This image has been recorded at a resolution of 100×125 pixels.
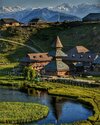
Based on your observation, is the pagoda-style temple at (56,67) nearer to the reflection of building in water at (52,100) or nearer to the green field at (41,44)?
the green field at (41,44)

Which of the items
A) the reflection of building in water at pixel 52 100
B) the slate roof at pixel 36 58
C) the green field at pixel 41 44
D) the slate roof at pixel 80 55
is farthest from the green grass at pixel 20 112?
the slate roof at pixel 80 55

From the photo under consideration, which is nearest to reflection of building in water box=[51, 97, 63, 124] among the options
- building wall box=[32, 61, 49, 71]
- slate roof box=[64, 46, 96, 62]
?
building wall box=[32, 61, 49, 71]

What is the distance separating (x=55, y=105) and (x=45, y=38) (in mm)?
93453

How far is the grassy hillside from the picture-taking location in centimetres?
17125

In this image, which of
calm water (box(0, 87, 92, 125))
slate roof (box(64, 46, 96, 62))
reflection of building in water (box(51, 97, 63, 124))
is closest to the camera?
calm water (box(0, 87, 92, 125))

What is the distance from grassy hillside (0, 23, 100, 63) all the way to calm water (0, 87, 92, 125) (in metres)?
54.6

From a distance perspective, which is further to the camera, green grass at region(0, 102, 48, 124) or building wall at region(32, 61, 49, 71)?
building wall at region(32, 61, 49, 71)

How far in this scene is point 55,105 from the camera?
98062mm

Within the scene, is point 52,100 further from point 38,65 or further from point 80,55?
point 80,55

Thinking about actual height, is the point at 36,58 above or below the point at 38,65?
above

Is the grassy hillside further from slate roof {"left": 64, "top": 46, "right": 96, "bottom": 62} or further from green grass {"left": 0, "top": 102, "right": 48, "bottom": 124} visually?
green grass {"left": 0, "top": 102, "right": 48, "bottom": 124}

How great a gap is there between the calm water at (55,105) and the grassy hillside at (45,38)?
5456cm

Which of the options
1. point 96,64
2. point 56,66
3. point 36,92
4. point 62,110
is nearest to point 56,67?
point 56,66

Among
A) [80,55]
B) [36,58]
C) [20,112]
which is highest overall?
[80,55]
